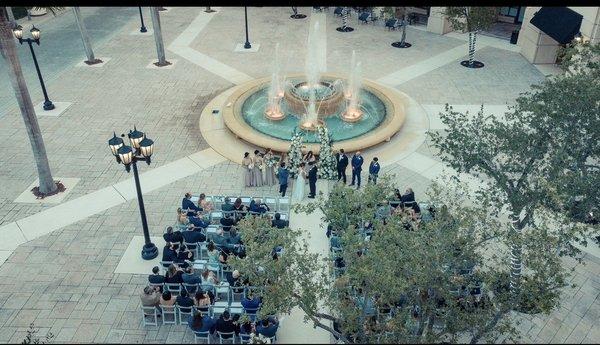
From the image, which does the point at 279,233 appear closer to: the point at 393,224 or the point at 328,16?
the point at 393,224

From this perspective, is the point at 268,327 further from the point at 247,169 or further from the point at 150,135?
the point at 150,135

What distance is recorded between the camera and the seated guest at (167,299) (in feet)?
35.0

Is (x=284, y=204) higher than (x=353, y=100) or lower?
lower

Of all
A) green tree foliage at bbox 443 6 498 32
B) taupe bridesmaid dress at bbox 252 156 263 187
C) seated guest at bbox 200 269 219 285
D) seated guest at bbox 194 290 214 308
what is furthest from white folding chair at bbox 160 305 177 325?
green tree foliage at bbox 443 6 498 32

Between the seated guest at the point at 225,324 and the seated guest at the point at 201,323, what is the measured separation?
224mm

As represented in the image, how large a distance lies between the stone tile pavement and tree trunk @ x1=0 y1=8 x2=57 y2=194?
901mm

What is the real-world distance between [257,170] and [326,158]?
7.52 ft

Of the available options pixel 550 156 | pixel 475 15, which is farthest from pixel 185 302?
pixel 475 15

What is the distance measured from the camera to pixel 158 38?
80.8ft

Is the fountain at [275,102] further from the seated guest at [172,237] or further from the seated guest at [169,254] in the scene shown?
the seated guest at [169,254]

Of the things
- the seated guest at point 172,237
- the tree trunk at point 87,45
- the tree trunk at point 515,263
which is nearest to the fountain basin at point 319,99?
the seated guest at point 172,237

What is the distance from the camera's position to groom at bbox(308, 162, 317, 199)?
1491 centimetres
